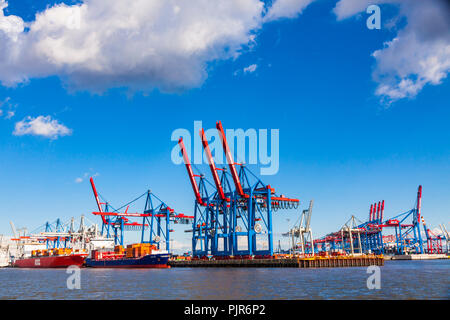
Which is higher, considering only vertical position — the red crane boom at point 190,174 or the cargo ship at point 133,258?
the red crane boom at point 190,174

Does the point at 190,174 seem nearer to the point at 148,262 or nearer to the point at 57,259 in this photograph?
the point at 148,262

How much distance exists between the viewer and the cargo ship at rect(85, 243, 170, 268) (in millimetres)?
78375

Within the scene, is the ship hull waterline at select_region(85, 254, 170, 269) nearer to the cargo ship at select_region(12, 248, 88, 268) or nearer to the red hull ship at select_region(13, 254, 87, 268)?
the red hull ship at select_region(13, 254, 87, 268)

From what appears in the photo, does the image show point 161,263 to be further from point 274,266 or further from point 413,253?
point 413,253

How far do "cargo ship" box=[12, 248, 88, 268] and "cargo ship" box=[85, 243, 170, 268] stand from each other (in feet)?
14.0

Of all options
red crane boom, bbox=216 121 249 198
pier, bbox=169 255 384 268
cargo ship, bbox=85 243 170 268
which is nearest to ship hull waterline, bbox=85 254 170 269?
cargo ship, bbox=85 243 170 268

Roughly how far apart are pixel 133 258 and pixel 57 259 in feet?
89.0

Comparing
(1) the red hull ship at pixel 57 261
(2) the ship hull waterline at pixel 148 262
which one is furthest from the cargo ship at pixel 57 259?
(2) the ship hull waterline at pixel 148 262

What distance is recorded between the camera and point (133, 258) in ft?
262

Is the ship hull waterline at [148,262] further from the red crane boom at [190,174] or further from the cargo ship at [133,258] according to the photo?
the red crane boom at [190,174]

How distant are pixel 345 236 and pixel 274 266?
7740cm

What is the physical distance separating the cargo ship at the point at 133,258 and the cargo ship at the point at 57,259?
426cm

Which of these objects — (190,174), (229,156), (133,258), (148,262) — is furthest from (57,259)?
(229,156)

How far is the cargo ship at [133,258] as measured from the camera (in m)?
78.4
